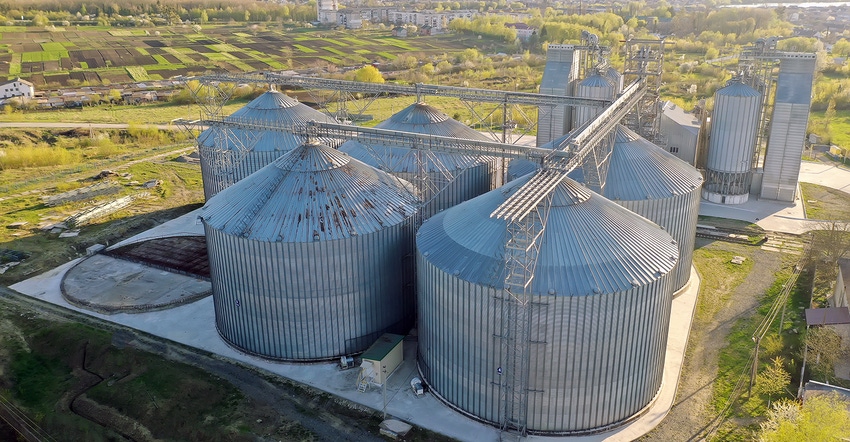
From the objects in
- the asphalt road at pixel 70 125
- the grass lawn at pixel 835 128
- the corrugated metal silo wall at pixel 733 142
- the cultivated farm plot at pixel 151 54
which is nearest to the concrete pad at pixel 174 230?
the asphalt road at pixel 70 125

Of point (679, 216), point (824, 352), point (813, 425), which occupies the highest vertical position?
point (679, 216)

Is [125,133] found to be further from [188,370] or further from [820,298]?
[820,298]

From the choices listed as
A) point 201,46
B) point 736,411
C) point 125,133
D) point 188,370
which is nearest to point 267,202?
point 188,370

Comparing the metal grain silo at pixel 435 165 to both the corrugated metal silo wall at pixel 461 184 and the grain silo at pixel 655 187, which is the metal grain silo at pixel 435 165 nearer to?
the corrugated metal silo wall at pixel 461 184

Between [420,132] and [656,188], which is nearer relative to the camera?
[656,188]

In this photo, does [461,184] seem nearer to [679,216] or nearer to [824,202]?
[679,216]

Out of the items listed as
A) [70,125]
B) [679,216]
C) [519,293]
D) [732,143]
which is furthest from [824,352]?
[70,125]
